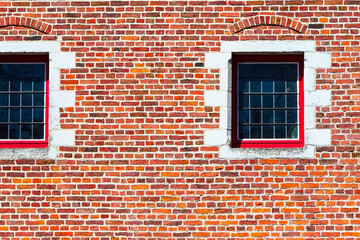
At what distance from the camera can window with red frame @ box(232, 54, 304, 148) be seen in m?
6.99

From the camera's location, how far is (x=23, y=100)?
7.02m

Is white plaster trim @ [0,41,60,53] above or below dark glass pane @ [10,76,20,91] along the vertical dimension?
above

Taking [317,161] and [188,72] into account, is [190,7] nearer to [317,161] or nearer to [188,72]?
[188,72]

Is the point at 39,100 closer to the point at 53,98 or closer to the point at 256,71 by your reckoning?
the point at 53,98

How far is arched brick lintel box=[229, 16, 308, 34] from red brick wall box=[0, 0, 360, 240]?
0.06m

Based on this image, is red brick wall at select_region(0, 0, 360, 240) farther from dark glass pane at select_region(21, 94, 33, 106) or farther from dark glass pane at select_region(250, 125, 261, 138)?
dark glass pane at select_region(21, 94, 33, 106)

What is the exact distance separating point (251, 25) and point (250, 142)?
5.34ft

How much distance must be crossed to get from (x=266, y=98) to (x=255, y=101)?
16 centimetres

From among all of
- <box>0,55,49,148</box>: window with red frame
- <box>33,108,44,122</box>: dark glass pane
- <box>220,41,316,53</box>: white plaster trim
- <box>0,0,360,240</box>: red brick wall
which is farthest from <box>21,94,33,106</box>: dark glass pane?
<box>220,41,316,53</box>: white plaster trim

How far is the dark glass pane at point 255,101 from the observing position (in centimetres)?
702

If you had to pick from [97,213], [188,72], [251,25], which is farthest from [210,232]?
[251,25]

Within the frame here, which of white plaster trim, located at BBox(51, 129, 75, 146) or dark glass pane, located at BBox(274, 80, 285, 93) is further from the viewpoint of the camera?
dark glass pane, located at BBox(274, 80, 285, 93)

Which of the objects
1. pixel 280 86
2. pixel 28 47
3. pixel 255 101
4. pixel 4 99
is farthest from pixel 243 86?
pixel 4 99

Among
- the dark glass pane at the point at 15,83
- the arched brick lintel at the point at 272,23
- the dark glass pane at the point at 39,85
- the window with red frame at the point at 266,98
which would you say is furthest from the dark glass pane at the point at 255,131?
the dark glass pane at the point at 15,83
